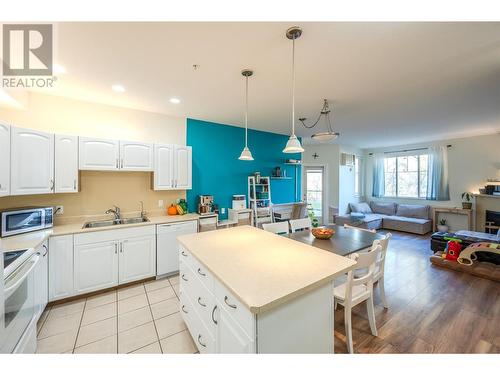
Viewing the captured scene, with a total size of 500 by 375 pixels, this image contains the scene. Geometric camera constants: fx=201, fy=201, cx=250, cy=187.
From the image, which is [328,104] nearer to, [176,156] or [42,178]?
[176,156]

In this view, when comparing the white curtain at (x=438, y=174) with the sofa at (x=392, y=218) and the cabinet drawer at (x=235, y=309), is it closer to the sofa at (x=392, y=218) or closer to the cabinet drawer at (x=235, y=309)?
the sofa at (x=392, y=218)

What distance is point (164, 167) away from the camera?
10.9 feet

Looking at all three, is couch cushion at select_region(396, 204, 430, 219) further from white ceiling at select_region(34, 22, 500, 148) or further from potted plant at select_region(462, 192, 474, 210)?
white ceiling at select_region(34, 22, 500, 148)

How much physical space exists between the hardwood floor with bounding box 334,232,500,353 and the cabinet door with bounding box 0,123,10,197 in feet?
11.7

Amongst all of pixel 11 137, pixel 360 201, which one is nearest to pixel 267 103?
pixel 11 137

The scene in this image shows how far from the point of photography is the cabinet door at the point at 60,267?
2324 mm

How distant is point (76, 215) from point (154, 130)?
5.73ft

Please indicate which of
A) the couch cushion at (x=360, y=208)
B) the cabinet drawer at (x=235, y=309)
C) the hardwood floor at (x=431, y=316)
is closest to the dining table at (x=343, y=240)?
the hardwood floor at (x=431, y=316)

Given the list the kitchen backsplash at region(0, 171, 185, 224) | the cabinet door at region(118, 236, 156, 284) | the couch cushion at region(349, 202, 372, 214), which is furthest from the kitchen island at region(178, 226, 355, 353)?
the couch cushion at region(349, 202, 372, 214)

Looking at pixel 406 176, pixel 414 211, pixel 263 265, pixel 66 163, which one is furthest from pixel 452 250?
pixel 66 163

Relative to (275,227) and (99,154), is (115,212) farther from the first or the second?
(275,227)

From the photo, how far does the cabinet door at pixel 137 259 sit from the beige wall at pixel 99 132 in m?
0.74

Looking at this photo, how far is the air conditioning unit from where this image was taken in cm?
657

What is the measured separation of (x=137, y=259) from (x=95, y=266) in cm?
47
